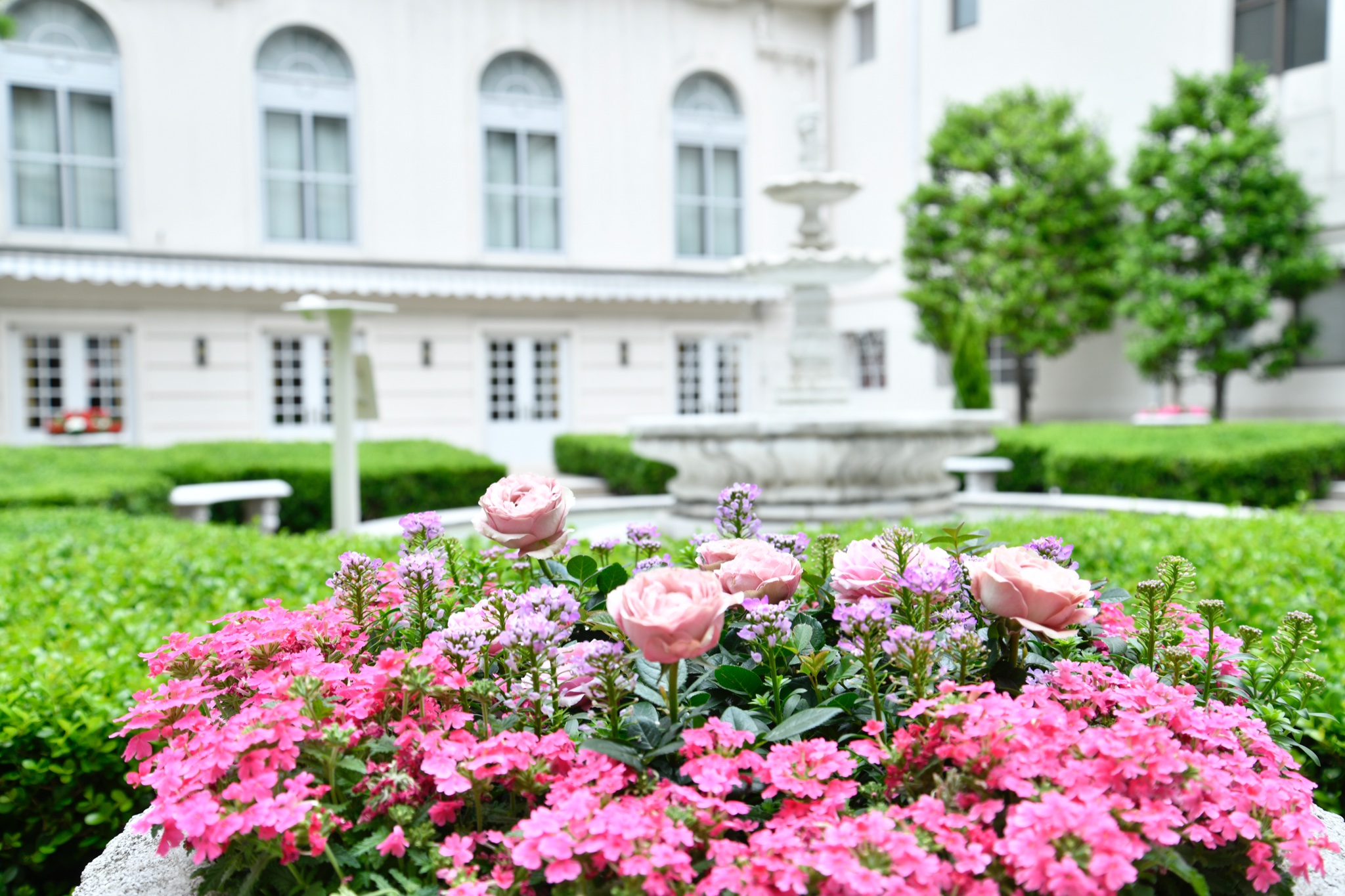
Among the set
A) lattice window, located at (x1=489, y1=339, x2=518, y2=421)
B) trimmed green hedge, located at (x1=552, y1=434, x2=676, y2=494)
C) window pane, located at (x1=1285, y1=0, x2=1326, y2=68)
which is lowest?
trimmed green hedge, located at (x1=552, y1=434, x2=676, y2=494)

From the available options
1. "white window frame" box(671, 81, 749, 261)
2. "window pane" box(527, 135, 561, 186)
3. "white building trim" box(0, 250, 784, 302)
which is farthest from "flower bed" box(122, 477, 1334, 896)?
"white window frame" box(671, 81, 749, 261)

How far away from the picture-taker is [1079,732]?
134 cm

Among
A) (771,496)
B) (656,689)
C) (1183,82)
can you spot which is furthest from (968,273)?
(656,689)

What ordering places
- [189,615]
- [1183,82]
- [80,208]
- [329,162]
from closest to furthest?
[189,615] → [1183,82] → [80,208] → [329,162]

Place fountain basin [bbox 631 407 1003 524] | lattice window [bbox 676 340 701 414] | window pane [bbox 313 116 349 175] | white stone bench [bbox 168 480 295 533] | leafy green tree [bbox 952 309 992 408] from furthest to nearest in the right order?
1. lattice window [bbox 676 340 701 414]
2. window pane [bbox 313 116 349 175]
3. leafy green tree [bbox 952 309 992 408]
4. white stone bench [bbox 168 480 295 533]
5. fountain basin [bbox 631 407 1003 524]

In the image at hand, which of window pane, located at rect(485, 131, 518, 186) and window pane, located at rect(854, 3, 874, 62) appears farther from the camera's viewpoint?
window pane, located at rect(854, 3, 874, 62)

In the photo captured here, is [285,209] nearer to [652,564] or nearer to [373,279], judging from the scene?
[373,279]

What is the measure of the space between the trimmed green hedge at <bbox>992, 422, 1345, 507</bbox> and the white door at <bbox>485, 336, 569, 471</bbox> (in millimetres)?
9082

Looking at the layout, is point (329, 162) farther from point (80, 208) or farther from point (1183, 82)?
point (1183, 82)

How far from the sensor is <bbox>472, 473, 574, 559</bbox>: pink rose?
5.52 ft

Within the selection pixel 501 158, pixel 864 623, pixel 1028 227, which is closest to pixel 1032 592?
pixel 864 623

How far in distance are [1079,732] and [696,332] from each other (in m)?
17.5

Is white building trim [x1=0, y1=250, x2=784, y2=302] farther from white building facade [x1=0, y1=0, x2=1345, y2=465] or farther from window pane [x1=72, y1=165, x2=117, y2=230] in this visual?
window pane [x1=72, y1=165, x2=117, y2=230]

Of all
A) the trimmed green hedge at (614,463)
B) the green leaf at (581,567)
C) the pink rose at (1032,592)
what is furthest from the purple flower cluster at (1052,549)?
the trimmed green hedge at (614,463)
